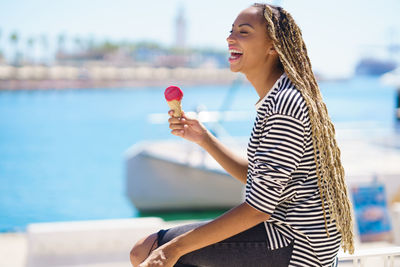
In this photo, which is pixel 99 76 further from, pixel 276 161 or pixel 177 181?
pixel 276 161

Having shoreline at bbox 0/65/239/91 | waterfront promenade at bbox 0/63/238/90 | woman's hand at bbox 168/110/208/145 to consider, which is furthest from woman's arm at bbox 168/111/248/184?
waterfront promenade at bbox 0/63/238/90

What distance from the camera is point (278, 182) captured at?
45.0 inches

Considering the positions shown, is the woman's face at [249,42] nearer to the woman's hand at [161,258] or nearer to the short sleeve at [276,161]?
the short sleeve at [276,161]

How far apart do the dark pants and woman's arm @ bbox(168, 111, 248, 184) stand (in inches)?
13.7

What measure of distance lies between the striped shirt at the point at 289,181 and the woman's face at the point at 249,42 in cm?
10

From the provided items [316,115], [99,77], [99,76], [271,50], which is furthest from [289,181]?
[99,76]

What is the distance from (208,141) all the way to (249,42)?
0.41 metres

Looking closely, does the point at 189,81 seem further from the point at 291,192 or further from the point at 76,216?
the point at 291,192

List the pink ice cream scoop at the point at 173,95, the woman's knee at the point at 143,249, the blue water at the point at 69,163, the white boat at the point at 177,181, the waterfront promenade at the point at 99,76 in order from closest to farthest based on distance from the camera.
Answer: the woman's knee at the point at 143,249
the pink ice cream scoop at the point at 173,95
the white boat at the point at 177,181
the blue water at the point at 69,163
the waterfront promenade at the point at 99,76

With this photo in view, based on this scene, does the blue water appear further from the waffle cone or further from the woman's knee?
the woman's knee

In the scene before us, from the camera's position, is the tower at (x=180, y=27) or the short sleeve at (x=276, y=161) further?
the tower at (x=180, y=27)

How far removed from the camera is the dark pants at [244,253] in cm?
121

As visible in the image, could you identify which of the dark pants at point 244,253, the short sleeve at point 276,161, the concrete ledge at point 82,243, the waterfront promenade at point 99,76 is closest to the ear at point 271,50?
the short sleeve at point 276,161

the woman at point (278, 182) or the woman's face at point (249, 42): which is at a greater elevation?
the woman's face at point (249, 42)
